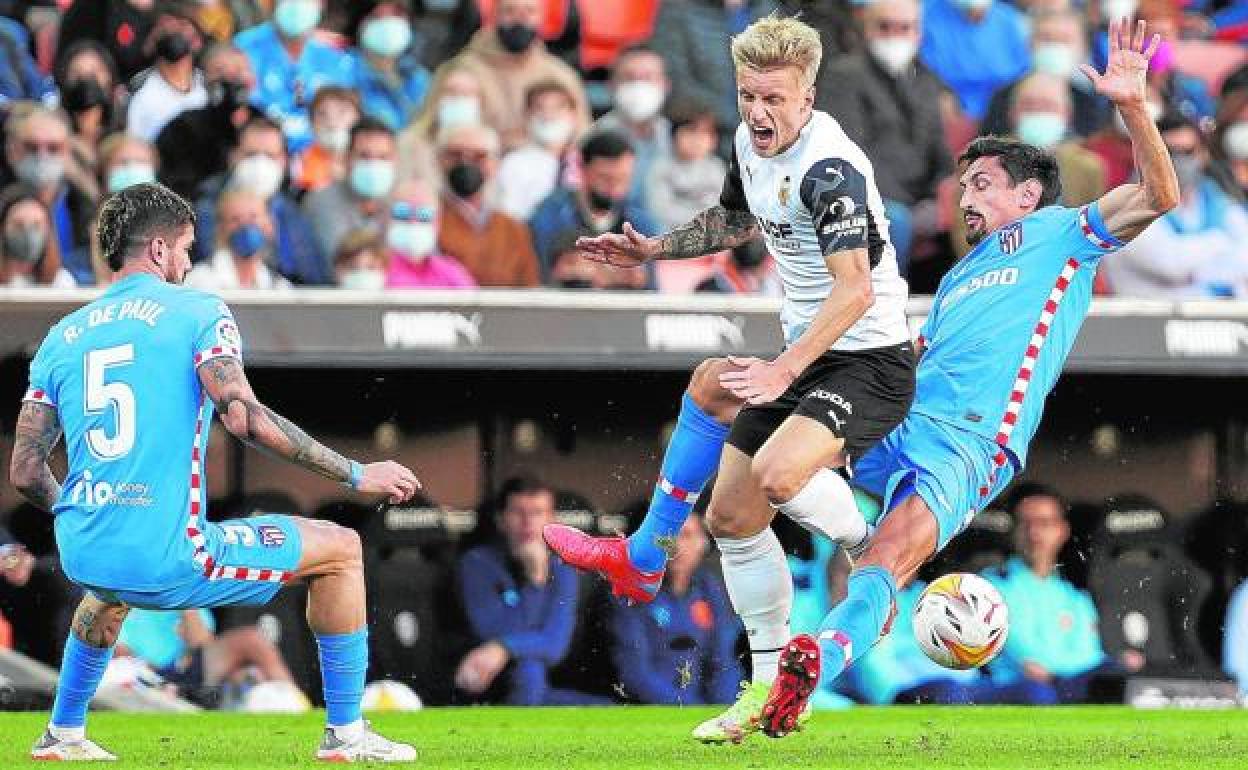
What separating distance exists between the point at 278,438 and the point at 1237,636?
701cm

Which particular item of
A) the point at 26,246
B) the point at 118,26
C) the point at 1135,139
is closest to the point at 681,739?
the point at 1135,139

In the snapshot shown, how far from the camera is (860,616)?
7562 mm

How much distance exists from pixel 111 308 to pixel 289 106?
5.15 m

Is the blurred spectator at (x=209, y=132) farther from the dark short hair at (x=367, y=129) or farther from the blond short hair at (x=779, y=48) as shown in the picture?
the blond short hair at (x=779, y=48)

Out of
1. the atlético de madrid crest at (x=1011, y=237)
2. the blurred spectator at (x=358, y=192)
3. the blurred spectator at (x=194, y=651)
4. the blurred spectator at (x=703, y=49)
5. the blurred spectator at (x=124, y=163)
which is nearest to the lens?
the atlético de madrid crest at (x=1011, y=237)

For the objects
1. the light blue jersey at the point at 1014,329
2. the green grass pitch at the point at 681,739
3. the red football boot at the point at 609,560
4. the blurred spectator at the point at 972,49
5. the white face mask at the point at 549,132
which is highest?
the blurred spectator at the point at 972,49

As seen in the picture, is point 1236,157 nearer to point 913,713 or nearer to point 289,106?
point 913,713

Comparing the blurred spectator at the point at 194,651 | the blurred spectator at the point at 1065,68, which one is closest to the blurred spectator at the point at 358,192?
the blurred spectator at the point at 194,651

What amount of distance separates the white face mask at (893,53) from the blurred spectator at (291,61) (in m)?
2.72

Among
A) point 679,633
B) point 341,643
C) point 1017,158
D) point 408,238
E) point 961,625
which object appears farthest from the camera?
point 679,633

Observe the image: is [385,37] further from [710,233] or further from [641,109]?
[710,233]

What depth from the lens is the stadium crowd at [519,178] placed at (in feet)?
38.0

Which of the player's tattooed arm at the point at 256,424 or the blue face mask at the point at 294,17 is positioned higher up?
the blue face mask at the point at 294,17

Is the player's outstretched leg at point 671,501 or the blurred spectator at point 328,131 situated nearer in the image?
the player's outstretched leg at point 671,501
